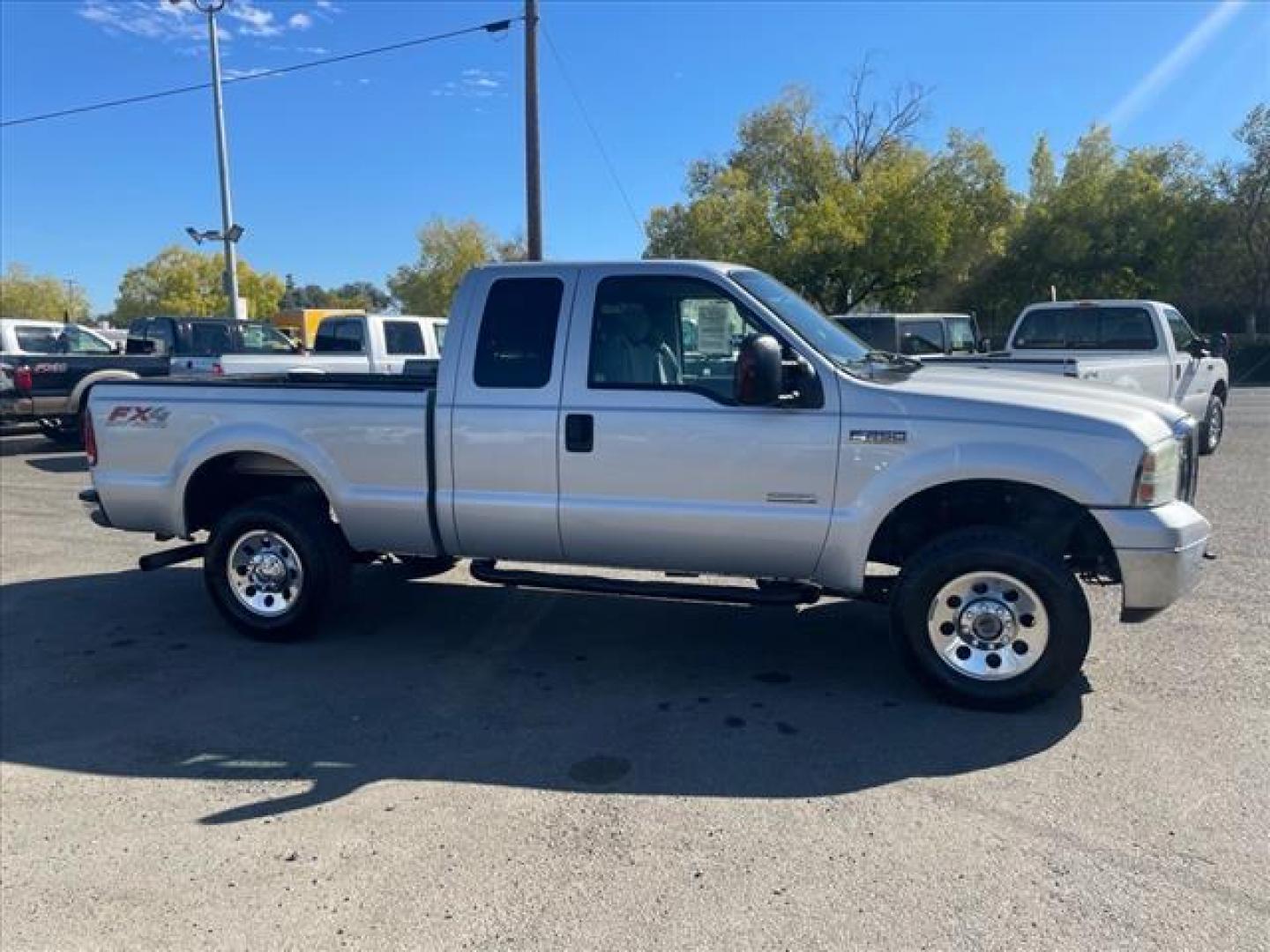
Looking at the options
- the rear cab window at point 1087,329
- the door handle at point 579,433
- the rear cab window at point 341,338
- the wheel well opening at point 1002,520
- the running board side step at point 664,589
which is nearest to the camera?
the wheel well opening at point 1002,520

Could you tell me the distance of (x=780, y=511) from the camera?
4.48 m

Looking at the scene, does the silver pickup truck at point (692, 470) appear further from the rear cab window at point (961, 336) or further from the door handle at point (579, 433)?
the rear cab window at point (961, 336)

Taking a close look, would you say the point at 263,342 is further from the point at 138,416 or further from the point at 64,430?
the point at 138,416

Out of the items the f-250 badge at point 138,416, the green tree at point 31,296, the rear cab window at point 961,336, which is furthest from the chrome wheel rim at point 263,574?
the green tree at point 31,296

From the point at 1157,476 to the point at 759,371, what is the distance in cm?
178

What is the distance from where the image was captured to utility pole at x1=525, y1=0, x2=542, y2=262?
1848 centimetres

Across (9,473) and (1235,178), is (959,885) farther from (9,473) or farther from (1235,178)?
(1235,178)

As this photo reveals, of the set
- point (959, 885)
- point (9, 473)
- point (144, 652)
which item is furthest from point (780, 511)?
point (9, 473)

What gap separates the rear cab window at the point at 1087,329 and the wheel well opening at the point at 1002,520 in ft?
23.5

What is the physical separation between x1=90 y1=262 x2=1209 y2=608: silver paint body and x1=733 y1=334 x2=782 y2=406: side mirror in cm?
21

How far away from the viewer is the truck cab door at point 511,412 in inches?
190

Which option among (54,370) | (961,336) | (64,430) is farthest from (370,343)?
(961,336)

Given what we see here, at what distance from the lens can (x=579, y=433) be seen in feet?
15.5

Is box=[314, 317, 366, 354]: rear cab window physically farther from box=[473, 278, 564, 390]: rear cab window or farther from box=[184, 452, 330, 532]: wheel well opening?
box=[473, 278, 564, 390]: rear cab window
